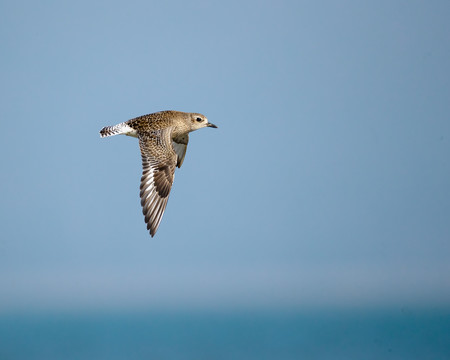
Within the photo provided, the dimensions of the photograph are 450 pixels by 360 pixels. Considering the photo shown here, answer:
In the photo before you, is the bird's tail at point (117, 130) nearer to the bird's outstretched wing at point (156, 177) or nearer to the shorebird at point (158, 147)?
the shorebird at point (158, 147)

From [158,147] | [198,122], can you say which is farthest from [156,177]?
[198,122]

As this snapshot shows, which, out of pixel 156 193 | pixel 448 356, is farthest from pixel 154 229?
pixel 448 356

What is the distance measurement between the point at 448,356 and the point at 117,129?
3936cm

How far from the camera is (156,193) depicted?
46.5 feet

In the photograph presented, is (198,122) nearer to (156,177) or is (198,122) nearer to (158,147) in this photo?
(158,147)

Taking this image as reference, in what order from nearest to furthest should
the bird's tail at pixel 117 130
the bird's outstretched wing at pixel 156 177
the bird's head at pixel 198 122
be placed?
1. the bird's outstretched wing at pixel 156 177
2. the bird's tail at pixel 117 130
3. the bird's head at pixel 198 122

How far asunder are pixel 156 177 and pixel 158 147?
0.58m

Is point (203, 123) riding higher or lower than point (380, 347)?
lower

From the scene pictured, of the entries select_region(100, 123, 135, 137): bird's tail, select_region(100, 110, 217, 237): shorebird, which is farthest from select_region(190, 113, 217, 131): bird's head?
select_region(100, 123, 135, 137): bird's tail

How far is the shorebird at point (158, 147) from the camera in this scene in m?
14.1

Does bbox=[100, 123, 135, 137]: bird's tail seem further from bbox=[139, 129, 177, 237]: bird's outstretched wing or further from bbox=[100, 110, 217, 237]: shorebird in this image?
bbox=[139, 129, 177, 237]: bird's outstretched wing

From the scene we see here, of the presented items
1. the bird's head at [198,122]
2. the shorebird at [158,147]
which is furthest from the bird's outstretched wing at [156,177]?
the bird's head at [198,122]

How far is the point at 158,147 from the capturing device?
14.5m

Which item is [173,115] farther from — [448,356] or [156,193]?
[448,356]
